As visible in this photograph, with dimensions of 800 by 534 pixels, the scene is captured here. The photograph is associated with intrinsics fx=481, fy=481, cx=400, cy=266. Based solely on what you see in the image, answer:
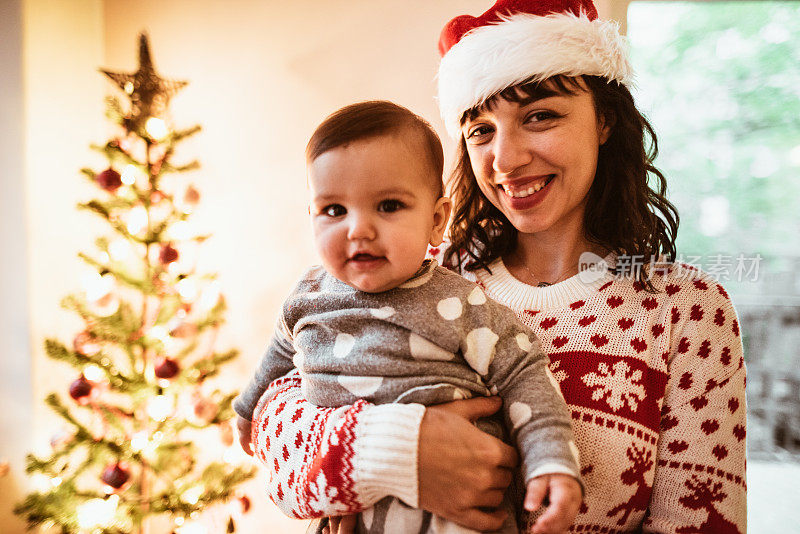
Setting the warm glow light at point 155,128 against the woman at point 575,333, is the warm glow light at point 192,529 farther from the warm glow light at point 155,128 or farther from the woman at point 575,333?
the warm glow light at point 155,128

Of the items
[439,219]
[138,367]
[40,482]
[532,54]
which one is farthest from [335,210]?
[40,482]

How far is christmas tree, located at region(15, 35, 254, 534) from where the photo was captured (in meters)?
1.60

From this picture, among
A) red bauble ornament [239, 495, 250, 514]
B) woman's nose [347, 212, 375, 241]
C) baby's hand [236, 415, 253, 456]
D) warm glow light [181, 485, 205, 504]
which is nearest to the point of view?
woman's nose [347, 212, 375, 241]

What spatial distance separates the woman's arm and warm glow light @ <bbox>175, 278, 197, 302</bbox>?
43.5 inches

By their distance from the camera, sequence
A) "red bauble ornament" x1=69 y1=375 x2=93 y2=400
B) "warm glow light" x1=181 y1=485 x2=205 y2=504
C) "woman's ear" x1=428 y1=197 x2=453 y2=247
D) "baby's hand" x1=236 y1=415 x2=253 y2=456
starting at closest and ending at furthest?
"woman's ear" x1=428 y1=197 x2=453 y2=247 → "baby's hand" x1=236 y1=415 x2=253 y2=456 → "red bauble ornament" x1=69 y1=375 x2=93 y2=400 → "warm glow light" x1=181 y1=485 x2=205 y2=504

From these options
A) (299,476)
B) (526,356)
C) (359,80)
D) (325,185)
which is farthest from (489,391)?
(359,80)

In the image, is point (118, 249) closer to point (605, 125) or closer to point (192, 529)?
point (192, 529)

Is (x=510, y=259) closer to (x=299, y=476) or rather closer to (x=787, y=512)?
(x=299, y=476)

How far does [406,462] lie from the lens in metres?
0.78

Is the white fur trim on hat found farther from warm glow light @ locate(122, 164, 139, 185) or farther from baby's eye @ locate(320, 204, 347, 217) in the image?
warm glow light @ locate(122, 164, 139, 185)

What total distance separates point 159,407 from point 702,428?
1.64 m

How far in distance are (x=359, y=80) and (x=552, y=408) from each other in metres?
1.57

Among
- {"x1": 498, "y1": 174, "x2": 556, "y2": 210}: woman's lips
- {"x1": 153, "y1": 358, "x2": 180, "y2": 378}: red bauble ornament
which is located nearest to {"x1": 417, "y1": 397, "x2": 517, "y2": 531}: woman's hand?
{"x1": 498, "y1": 174, "x2": 556, "y2": 210}: woman's lips

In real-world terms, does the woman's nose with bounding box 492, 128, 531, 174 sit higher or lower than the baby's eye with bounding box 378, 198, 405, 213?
higher
